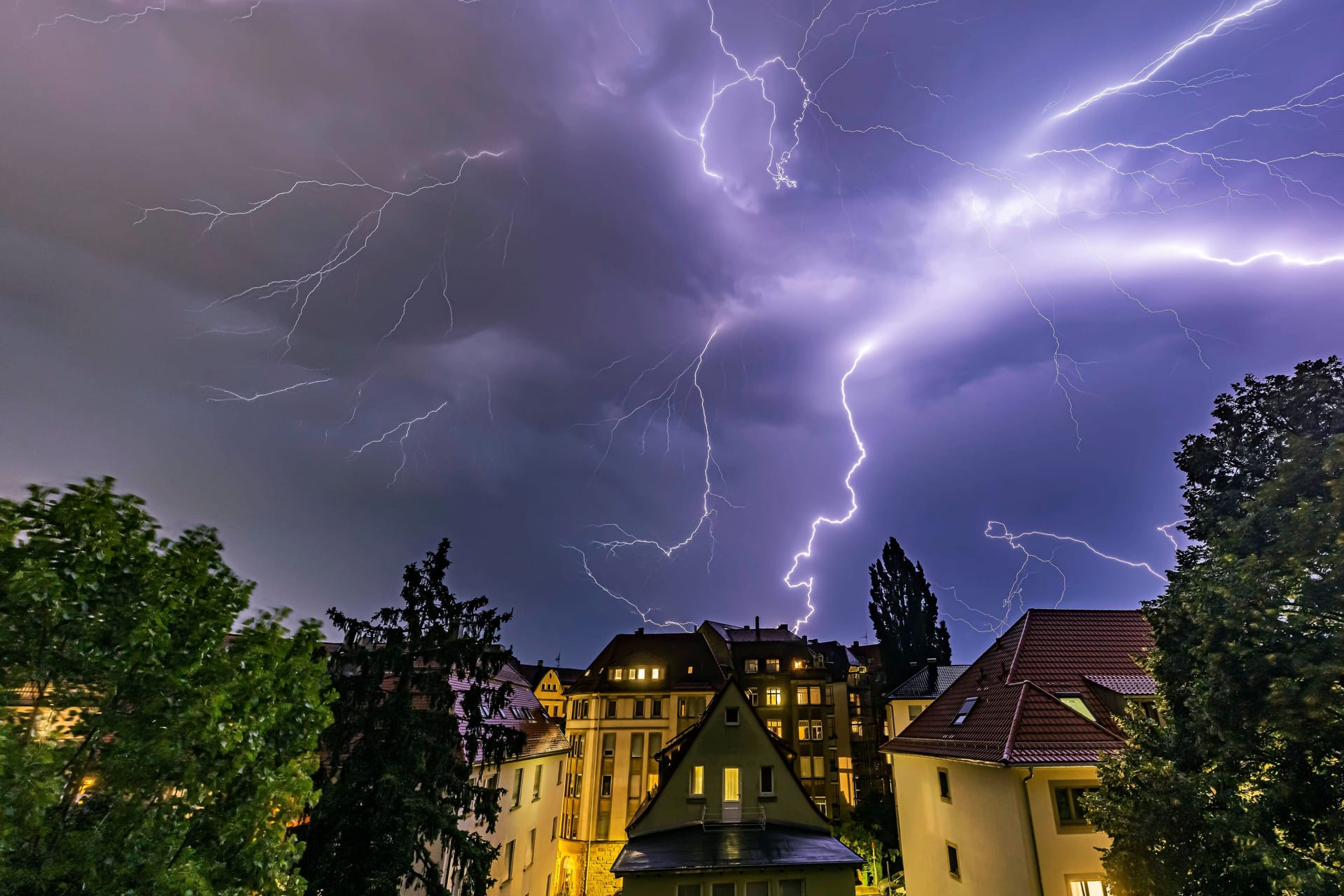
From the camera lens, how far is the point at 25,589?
388cm

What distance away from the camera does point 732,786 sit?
2003cm

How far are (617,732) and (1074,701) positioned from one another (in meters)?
30.4

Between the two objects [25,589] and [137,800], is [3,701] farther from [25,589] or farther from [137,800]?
[137,800]

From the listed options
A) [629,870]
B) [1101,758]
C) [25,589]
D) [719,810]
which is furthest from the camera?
[719,810]

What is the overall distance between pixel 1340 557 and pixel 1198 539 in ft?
11.1

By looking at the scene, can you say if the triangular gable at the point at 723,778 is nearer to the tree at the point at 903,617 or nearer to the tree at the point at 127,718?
the tree at the point at 127,718

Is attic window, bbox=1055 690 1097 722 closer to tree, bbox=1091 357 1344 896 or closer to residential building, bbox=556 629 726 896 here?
tree, bbox=1091 357 1344 896

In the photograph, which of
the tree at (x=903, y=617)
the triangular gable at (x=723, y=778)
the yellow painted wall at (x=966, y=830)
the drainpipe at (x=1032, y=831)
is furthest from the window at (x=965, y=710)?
the tree at (x=903, y=617)

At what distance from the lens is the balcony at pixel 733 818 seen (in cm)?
1922

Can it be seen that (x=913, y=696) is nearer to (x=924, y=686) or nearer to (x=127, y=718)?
(x=924, y=686)

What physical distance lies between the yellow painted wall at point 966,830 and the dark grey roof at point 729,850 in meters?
3.00

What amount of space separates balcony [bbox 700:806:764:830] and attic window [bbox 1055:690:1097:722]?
10959 millimetres

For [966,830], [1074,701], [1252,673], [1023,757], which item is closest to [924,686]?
[1074,701]

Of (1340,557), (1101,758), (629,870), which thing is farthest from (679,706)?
(1340,557)
